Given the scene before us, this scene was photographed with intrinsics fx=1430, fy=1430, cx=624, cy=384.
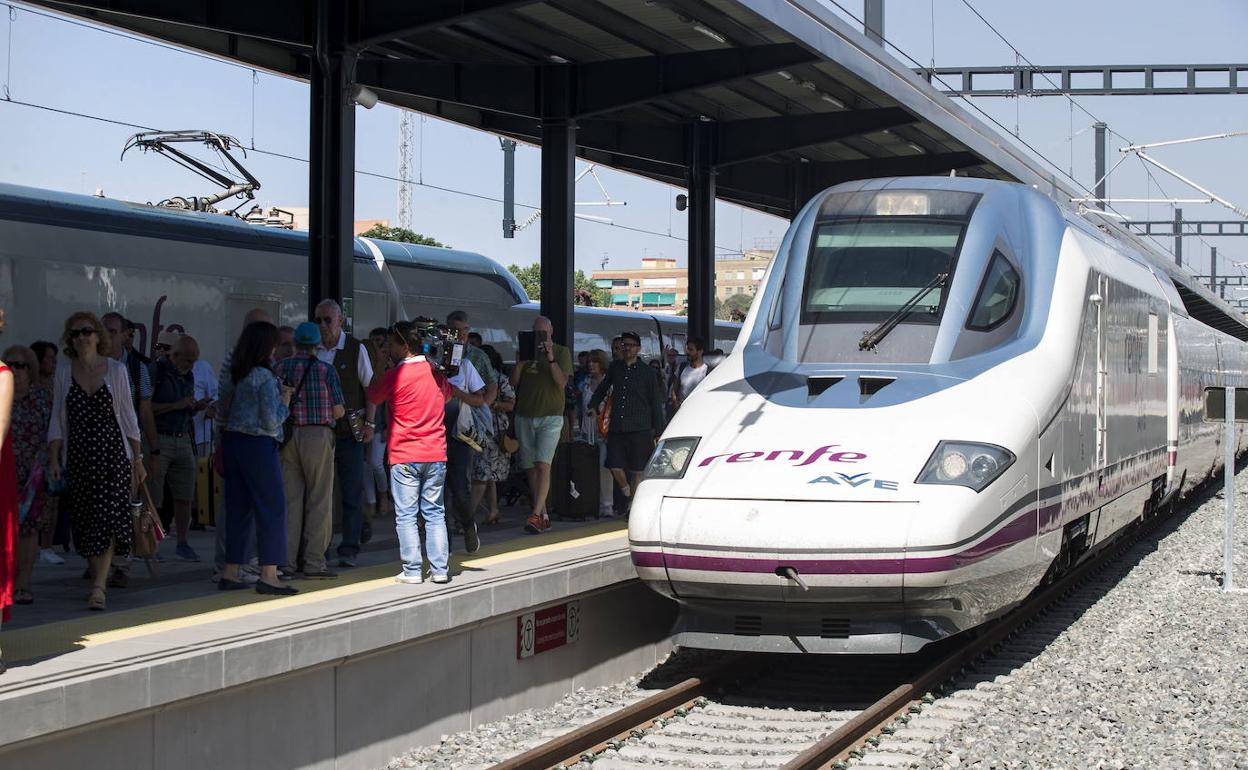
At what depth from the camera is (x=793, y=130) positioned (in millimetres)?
16250

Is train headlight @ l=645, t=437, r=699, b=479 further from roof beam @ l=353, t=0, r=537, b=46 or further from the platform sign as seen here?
roof beam @ l=353, t=0, r=537, b=46

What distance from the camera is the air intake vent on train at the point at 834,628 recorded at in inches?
292

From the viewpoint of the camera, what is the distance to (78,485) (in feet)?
23.6

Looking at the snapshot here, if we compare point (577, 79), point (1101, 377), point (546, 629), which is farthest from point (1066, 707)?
point (577, 79)

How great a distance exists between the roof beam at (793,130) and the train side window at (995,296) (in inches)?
265

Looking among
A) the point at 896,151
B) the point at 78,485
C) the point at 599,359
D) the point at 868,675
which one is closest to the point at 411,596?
the point at 78,485

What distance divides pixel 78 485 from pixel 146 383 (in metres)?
1.77

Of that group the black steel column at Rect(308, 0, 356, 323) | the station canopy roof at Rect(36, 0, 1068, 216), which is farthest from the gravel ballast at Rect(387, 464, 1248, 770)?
the station canopy roof at Rect(36, 0, 1068, 216)

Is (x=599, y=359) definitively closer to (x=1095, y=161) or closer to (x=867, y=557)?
(x=867, y=557)

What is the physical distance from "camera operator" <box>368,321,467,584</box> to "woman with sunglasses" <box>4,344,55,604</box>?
5.91ft

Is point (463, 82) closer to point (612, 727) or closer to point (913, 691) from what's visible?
point (913, 691)

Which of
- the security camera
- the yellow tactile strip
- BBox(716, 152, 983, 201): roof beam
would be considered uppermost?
BBox(716, 152, 983, 201): roof beam

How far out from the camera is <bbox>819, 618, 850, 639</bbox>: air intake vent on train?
742 cm

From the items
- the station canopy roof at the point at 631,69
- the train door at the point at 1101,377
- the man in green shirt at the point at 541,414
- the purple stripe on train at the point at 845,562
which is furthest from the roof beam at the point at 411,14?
the purple stripe on train at the point at 845,562
